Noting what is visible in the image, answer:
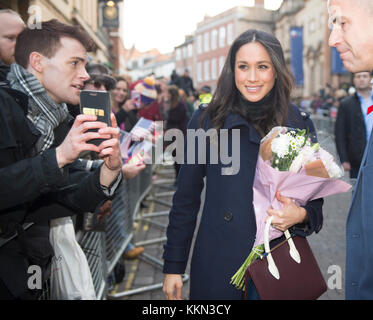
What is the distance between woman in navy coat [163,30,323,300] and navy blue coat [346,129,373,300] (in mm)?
537

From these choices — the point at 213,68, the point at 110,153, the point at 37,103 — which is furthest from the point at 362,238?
the point at 213,68

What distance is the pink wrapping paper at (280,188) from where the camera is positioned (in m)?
2.00

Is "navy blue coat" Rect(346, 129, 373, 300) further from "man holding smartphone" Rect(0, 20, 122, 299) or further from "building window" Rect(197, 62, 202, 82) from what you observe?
"building window" Rect(197, 62, 202, 82)

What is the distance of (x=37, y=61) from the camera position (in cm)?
215

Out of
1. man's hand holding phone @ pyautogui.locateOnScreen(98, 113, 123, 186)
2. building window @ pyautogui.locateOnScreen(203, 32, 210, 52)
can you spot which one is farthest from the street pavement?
building window @ pyautogui.locateOnScreen(203, 32, 210, 52)

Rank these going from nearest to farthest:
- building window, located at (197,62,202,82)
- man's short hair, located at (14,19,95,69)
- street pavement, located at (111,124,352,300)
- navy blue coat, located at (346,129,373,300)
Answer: navy blue coat, located at (346,129,373,300) < man's short hair, located at (14,19,95,69) < street pavement, located at (111,124,352,300) < building window, located at (197,62,202,82)

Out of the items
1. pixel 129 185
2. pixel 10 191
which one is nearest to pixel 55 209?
pixel 10 191

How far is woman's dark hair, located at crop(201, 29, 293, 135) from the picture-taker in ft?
7.89

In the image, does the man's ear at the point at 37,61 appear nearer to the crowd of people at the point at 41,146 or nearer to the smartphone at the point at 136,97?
the crowd of people at the point at 41,146

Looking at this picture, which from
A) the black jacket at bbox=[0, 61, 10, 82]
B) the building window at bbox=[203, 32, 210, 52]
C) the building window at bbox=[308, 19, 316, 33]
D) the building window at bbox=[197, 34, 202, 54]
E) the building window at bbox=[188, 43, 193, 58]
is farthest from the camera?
the building window at bbox=[188, 43, 193, 58]
